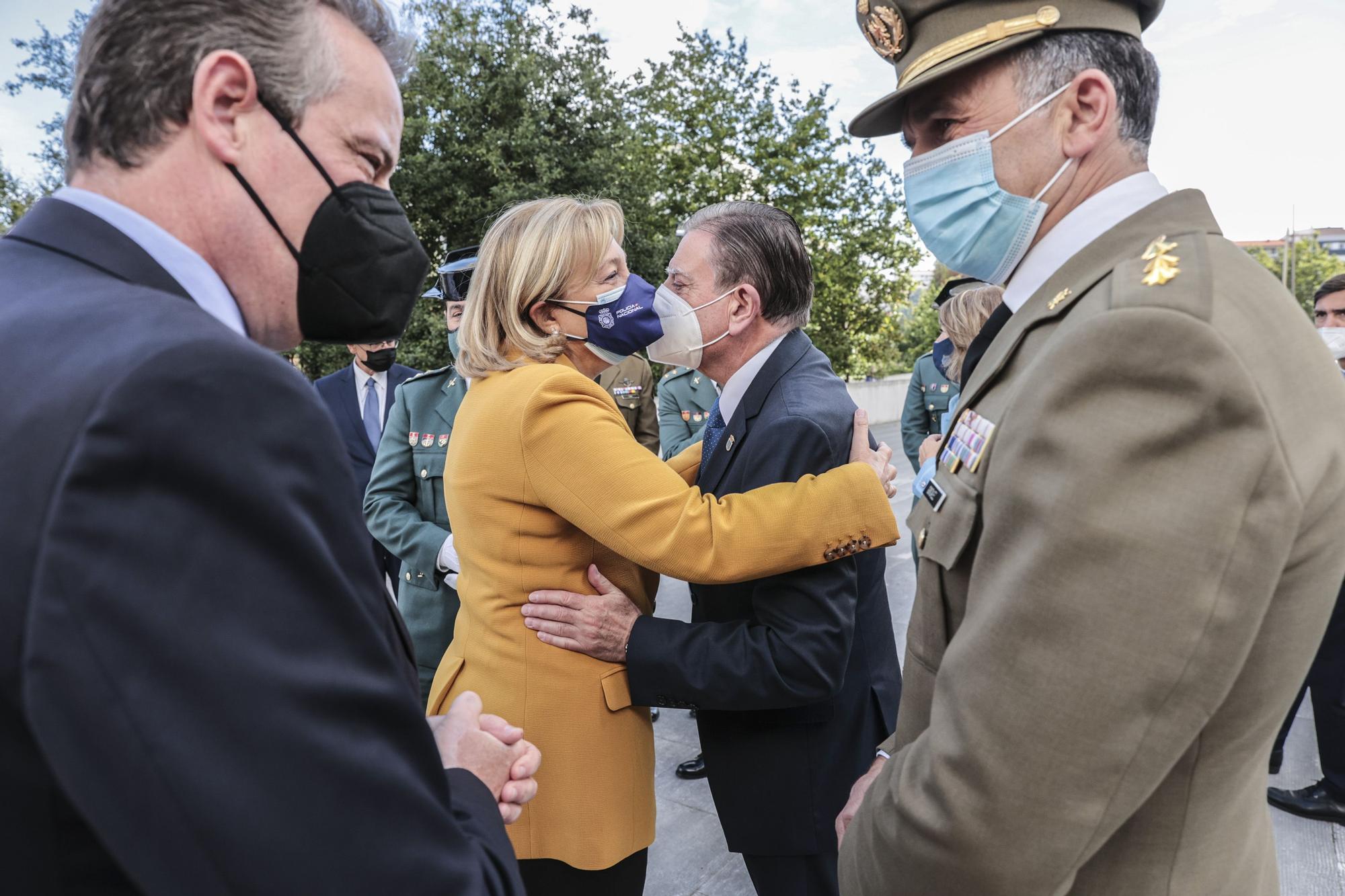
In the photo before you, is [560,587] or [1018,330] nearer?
[1018,330]

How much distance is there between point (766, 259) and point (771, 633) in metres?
1.10

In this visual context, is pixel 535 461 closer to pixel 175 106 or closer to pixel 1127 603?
pixel 175 106

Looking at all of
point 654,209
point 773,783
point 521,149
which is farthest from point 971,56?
point 654,209

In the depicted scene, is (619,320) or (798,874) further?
(619,320)

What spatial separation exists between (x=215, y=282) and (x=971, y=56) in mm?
1143

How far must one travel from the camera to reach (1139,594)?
0.88m

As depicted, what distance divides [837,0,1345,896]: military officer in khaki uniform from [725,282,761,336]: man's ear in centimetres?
116

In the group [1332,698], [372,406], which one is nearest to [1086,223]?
[1332,698]

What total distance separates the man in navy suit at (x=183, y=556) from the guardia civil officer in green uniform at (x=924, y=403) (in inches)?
217

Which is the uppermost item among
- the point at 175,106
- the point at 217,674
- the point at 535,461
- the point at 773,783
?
the point at 175,106

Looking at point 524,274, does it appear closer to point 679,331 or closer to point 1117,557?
point 679,331

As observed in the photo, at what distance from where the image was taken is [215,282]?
959mm

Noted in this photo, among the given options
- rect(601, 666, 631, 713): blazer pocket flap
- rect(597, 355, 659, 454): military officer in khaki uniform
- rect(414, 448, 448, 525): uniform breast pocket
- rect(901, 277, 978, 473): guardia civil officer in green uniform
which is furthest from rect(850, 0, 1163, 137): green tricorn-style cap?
rect(901, 277, 978, 473): guardia civil officer in green uniform

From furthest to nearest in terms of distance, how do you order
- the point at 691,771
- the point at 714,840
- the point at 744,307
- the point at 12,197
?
the point at 12,197 → the point at 691,771 → the point at 714,840 → the point at 744,307
